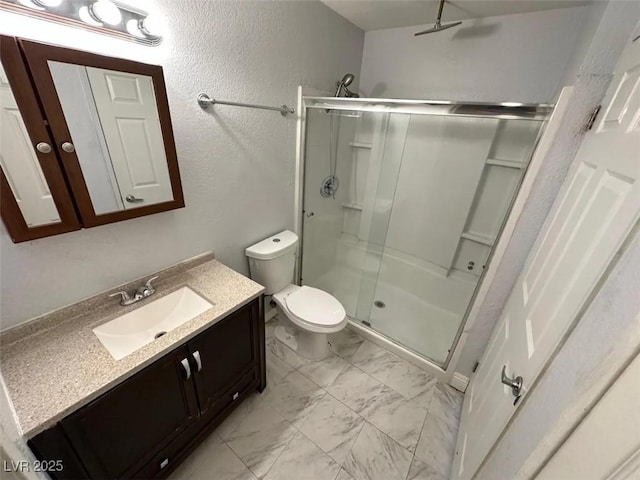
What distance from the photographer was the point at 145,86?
3.41 feet

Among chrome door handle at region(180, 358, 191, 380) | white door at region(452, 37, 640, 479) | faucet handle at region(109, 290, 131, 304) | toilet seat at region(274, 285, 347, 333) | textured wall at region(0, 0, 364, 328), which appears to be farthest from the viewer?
toilet seat at region(274, 285, 347, 333)

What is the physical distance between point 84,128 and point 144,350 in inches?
33.0

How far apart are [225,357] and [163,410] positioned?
0.30 m

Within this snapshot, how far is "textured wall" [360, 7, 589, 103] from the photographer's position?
1535 mm

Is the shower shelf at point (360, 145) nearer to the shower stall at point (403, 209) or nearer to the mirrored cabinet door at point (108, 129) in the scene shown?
the shower stall at point (403, 209)

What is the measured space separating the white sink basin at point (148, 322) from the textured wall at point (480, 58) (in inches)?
85.0

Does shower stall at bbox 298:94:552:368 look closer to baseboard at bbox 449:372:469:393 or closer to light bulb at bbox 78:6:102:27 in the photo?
baseboard at bbox 449:372:469:393

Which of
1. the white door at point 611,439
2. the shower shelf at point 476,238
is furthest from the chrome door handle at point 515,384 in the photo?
the shower shelf at point 476,238

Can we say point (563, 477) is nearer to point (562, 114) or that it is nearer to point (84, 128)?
point (562, 114)

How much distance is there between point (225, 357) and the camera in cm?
125

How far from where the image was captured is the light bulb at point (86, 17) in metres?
0.85

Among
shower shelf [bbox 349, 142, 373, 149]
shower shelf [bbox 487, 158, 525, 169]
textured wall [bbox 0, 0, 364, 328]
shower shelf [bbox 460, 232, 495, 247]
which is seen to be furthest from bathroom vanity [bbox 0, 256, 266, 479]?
shower shelf [bbox 487, 158, 525, 169]

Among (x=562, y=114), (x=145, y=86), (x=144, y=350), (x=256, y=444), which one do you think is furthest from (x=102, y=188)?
(x=562, y=114)

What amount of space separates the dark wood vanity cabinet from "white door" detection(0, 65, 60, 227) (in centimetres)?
65
